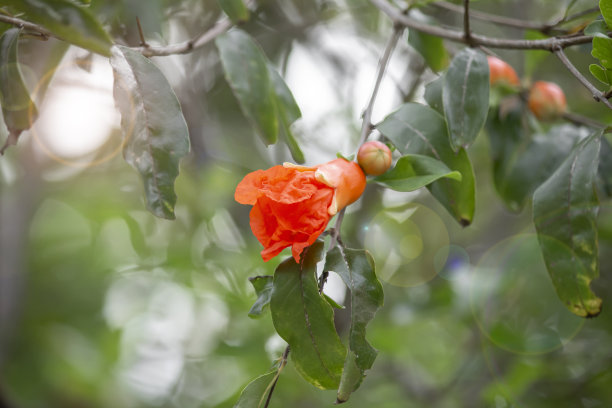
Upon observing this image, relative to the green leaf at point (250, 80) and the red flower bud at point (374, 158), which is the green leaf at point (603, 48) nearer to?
the red flower bud at point (374, 158)

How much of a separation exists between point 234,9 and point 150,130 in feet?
1.36

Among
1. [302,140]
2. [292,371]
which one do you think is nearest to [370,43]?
[302,140]

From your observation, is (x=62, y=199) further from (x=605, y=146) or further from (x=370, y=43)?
(x=605, y=146)

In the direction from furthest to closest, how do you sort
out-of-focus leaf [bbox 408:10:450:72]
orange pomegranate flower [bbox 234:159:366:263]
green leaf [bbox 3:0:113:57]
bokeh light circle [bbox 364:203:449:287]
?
bokeh light circle [bbox 364:203:449:287] < out-of-focus leaf [bbox 408:10:450:72] < orange pomegranate flower [bbox 234:159:366:263] < green leaf [bbox 3:0:113:57]

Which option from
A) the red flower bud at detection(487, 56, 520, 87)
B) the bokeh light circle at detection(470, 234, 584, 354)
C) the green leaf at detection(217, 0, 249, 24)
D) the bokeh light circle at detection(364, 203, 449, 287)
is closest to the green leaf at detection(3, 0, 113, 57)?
the green leaf at detection(217, 0, 249, 24)

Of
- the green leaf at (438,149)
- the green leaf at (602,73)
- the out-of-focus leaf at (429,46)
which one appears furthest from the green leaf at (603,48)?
Answer: the out-of-focus leaf at (429,46)

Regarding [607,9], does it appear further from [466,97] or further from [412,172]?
[412,172]

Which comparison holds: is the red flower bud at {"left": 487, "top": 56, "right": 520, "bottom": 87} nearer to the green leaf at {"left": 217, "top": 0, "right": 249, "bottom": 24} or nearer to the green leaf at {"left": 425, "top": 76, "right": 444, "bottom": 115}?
the green leaf at {"left": 425, "top": 76, "right": 444, "bottom": 115}

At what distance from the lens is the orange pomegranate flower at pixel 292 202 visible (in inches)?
34.1

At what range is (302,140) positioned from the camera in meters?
2.73

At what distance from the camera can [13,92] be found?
3.18 ft

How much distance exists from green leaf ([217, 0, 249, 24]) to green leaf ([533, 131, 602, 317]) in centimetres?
75

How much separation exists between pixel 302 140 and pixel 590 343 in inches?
71.9

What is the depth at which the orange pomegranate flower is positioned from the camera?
87 cm
